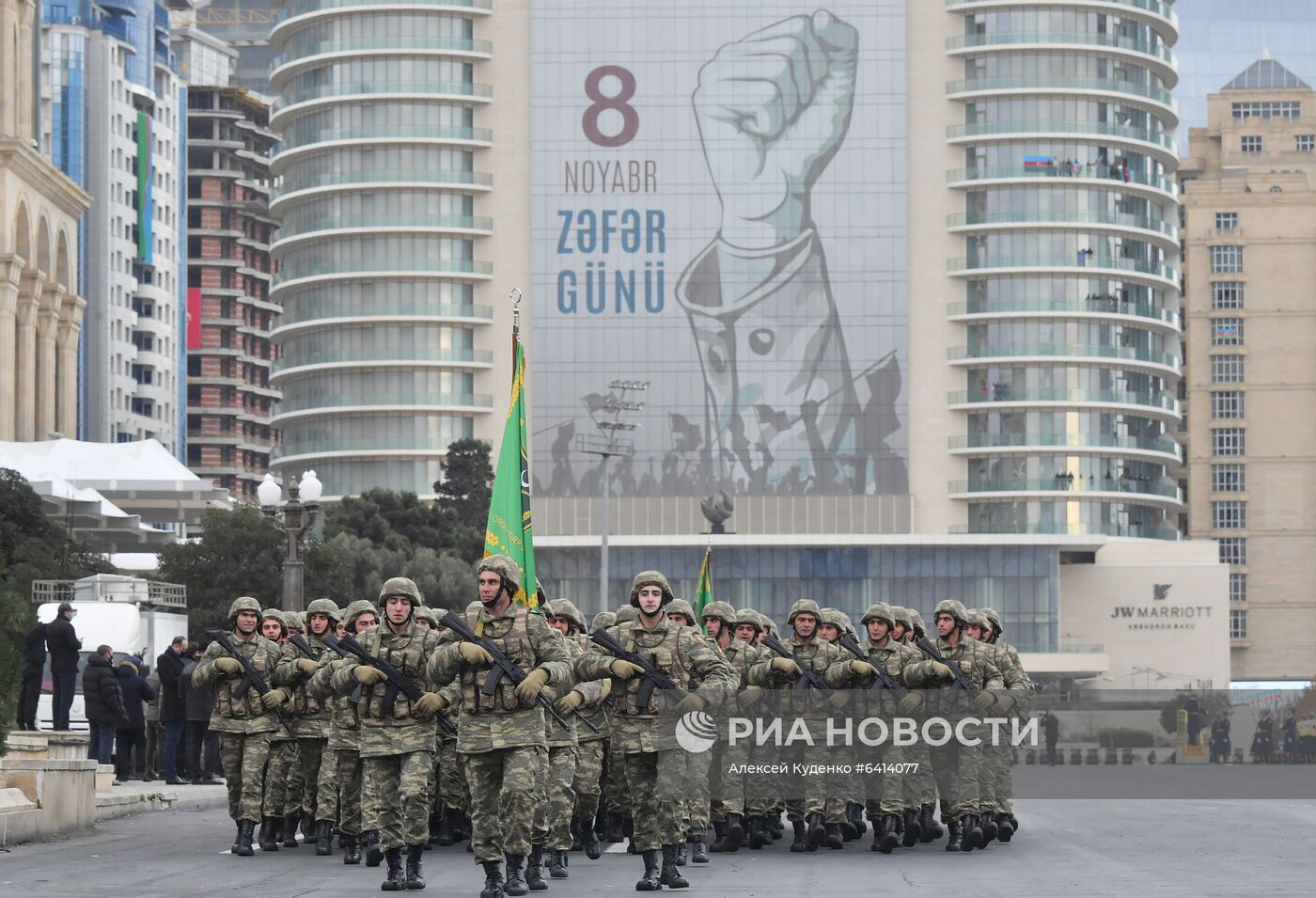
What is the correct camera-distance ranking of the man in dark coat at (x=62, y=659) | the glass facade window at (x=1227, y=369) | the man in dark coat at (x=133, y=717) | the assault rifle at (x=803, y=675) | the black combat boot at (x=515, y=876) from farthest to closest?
the glass facade window at (x=1227, y=369)
the man in dark coat at (x=133, y=717)
the man in dark coat at (x=62, y=659)
the assault rifle at (x=803, y=675)
the black combat boot at (x=515, y=876)

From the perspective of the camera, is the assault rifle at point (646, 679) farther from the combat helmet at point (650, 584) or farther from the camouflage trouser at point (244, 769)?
the camouflage trouser at point (244, 769)

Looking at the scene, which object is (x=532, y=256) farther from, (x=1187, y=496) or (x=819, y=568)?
(x=1187, y=496)

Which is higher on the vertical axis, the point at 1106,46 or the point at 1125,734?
the point at 1106,46

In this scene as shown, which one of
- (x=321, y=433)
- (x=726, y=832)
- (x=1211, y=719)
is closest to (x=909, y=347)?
(x=321, y=433)

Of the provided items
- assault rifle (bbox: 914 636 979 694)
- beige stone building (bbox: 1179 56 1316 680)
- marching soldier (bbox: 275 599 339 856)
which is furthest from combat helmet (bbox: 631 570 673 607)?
beige stone building (bbox: 1179 56 1316 680)

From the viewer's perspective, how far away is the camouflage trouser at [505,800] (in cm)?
1598

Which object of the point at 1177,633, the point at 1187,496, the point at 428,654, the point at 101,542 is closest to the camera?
the point at 428,654

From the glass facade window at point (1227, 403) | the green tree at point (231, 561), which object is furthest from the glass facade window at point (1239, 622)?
the green tree at point (231, 561)

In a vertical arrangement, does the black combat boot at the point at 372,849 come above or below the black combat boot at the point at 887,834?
above

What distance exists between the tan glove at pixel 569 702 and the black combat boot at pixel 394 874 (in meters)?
1.79

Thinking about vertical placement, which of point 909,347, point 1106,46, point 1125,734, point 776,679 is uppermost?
point 1106,46

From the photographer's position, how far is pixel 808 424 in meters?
111

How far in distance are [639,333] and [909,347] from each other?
1199cm

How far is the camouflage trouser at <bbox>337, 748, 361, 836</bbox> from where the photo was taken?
18.8 meters
